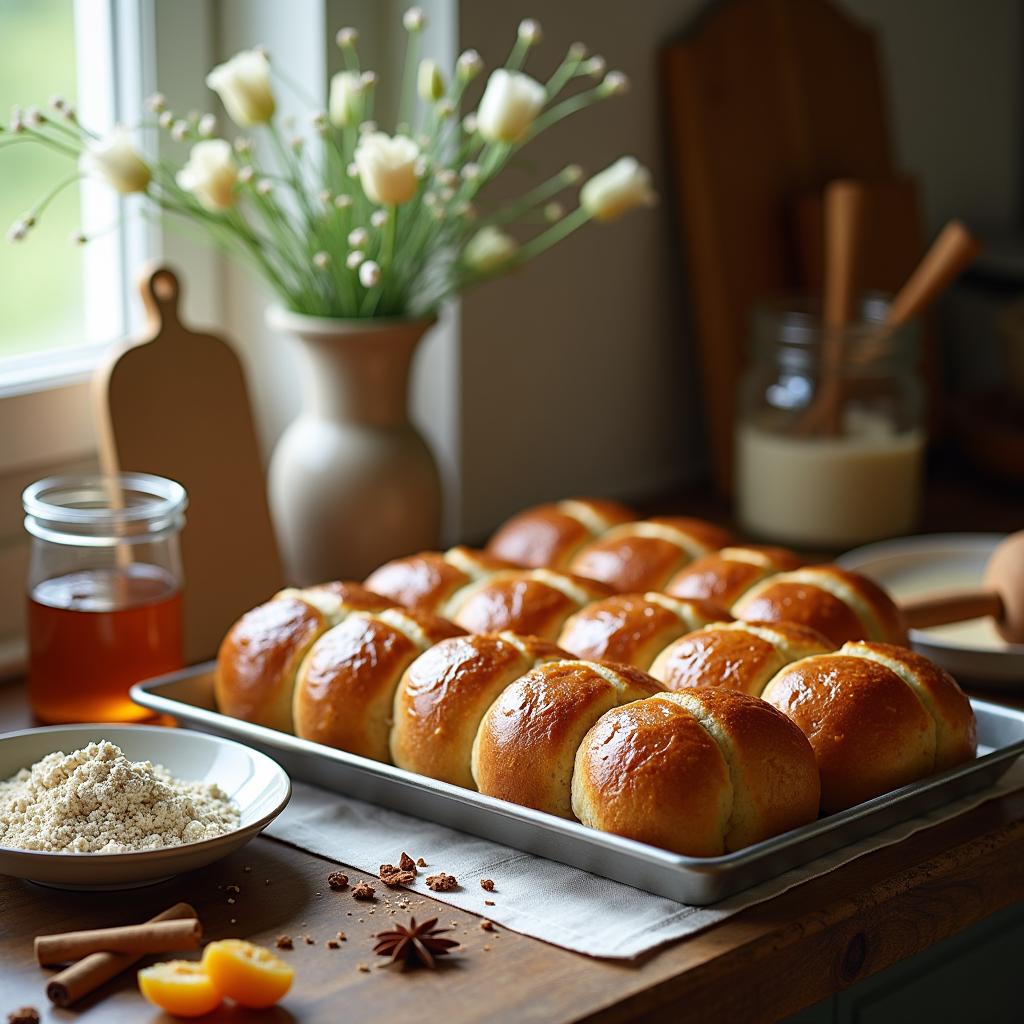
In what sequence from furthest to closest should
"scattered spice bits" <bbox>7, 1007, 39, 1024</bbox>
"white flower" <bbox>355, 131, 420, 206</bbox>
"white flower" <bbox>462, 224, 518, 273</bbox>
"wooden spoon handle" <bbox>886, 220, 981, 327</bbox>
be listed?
"wooden spoon handle" <bbox>886, 220, 981, 327</bbox>, "white flower" <bbox>462, 224, 518, 273</bbox>, "white flower" <bbox>355, 131, 420, 206</bbox>, "scattered spice bits" <bbox>7, 1007, 39, 1024</bbox>

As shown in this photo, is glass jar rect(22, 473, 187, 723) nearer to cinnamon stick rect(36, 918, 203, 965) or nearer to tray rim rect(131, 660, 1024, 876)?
tray rim rect(131, 660, 1024, 876)

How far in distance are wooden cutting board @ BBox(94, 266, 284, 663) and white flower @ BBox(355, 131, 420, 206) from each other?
216mm

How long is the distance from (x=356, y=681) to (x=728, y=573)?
368mm

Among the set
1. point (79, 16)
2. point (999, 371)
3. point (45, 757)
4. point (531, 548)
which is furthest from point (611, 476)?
point (45, 757)

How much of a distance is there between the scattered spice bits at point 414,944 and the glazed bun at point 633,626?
0.31 meters

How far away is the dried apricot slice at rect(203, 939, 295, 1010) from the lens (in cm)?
79

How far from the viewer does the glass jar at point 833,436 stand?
173 cm

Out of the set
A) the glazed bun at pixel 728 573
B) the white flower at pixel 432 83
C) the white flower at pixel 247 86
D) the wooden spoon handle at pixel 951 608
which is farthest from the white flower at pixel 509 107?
the wooden spoon handle at pixel 951 608

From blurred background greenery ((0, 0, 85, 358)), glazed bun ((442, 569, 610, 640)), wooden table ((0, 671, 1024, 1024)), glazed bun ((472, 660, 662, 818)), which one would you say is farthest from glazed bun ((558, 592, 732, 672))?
blurred background greenery ((0, 0, 85, 358))

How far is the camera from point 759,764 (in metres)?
0.93

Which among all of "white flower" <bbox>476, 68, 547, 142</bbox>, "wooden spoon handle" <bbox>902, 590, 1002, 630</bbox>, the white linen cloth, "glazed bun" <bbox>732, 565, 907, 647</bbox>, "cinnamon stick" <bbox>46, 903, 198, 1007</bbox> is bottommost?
the white linen cloth

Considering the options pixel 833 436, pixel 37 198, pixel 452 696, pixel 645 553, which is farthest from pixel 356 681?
pixel 833 436

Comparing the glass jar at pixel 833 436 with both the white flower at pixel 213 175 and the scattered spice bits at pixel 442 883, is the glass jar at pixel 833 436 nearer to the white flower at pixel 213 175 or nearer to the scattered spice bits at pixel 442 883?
the white flower at pixel 213 175

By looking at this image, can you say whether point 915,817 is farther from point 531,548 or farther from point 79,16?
point 79,16
